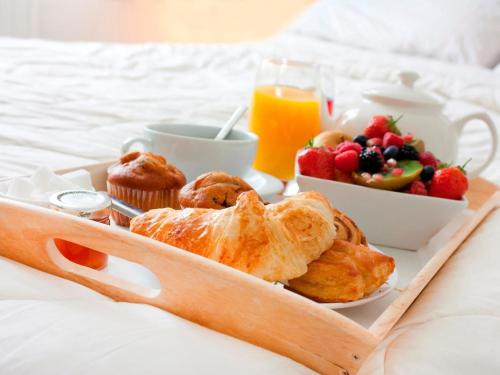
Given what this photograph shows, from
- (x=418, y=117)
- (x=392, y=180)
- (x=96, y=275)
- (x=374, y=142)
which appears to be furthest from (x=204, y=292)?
(x=418, y=117)

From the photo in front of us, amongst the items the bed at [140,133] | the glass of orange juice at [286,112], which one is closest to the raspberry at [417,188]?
the bed at [140,133]

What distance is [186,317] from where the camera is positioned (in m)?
0.55

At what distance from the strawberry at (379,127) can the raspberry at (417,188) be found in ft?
0.58

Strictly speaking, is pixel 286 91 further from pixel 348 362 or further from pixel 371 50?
pixel 371 50

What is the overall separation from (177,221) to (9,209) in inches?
6.5

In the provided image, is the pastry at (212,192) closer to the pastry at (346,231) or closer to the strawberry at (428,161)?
the pastry at (346,231)

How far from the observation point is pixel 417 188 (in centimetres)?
89

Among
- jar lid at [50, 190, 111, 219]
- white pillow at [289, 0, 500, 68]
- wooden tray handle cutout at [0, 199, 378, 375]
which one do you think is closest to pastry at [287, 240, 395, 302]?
wooden tray handle cutout at [0, 199, 378, 375]

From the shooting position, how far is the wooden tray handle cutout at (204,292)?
1.59 ft

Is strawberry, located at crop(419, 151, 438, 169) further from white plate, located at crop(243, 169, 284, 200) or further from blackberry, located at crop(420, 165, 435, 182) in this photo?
white plate, located at crop(243, 169, 284, 200)

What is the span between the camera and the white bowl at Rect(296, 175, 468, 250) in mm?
869

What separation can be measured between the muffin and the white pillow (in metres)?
1.96

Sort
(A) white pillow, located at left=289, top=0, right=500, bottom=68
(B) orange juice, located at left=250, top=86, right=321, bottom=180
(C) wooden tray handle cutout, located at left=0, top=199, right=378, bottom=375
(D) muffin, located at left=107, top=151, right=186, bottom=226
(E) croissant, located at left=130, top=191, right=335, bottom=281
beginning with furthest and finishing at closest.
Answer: (A) white pillow, located at left=289, top=0, right=500, bottom=68 → (B) orange juice, located at left=250, top=86, right=321, bottom=180 → (D) muffin, located at left=107, top=151, right=186, bottom=226 → (E) croissant, located at left=130, top=191, right=335, bottom=281 → (C) wooden tray handle cutout, located at left=0, top=199, right=378, bottom=375

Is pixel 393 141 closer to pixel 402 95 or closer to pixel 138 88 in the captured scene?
pixel 402 95
